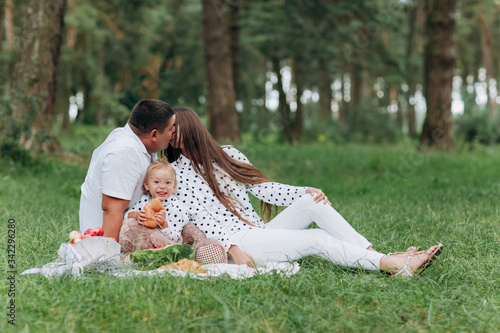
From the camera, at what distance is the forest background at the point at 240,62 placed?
9688 millimetres

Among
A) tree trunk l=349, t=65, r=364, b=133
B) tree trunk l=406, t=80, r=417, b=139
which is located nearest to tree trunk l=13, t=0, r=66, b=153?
tree trunk l=349, t=65, r=364, b=133

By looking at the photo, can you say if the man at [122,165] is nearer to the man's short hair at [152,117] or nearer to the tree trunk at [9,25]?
the man's short hair at [152,117]

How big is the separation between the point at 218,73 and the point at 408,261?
10.1 meters

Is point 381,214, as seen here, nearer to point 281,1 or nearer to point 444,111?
point 444,111

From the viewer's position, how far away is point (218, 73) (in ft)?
42.9

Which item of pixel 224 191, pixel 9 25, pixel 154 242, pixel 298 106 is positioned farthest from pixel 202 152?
pixel 9 25

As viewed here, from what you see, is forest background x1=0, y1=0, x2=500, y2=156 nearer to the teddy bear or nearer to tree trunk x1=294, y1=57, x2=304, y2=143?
tree trunk x1=294, y1=57, x2=304, y2=143

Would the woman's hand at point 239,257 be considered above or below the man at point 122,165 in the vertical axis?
below

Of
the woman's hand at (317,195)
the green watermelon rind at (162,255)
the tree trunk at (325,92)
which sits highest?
the tree trunk at (325,92)

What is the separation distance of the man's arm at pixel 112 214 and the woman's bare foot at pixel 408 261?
76.9 inches

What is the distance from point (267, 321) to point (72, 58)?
1998cm

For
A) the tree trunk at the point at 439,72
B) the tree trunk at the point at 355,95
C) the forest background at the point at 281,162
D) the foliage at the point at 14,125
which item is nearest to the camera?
the forest background at the point at 281,162

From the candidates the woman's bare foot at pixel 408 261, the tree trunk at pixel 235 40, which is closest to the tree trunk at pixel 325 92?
the tree trunk at pixel 235 40

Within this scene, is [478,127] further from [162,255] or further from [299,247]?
[162,255]
